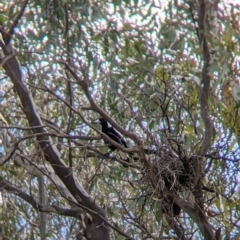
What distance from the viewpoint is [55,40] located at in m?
6.11

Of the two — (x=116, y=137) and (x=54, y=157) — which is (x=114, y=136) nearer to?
(x=116, y=137)

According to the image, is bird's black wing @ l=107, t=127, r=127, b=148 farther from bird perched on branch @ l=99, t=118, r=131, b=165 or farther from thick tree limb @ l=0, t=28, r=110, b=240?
thick tree limb @ l=0, t=28, r=110, b=240

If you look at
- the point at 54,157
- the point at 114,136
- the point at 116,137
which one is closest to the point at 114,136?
the point at 114,136

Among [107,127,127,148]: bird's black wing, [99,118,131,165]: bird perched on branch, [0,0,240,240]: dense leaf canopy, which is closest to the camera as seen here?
[0,0,240,240]: dense leaf canopy

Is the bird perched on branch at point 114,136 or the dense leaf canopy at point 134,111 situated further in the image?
the bird perched on branch at point 114,136

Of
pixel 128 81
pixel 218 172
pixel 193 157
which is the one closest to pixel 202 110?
pixel 193 157

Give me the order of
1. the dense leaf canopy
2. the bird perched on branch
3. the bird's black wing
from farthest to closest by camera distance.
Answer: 1. the bird's black wing
2. the bird perched on branch
3. the dense leaf canopy

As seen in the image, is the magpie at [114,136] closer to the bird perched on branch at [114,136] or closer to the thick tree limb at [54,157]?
the bird perched on branch at [114,136]

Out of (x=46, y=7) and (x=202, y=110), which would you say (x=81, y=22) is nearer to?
(x=46, y=7)

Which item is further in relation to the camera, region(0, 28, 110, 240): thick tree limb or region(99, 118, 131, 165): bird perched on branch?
region(0, 28, 110, 240): thick tree limb

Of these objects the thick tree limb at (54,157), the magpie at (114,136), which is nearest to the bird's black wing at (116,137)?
the magpie at (114,136)

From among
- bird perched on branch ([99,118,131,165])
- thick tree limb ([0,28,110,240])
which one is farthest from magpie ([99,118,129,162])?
thick tree limb ([0,28,110,240])

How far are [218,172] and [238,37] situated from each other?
3.22 ft

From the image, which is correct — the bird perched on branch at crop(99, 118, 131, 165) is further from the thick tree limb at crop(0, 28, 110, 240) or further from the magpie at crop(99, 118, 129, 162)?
the thick tree limb at crop(0, 28, 110, 240)
